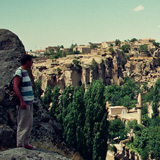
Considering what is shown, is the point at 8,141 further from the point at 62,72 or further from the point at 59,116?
the point at 62,72

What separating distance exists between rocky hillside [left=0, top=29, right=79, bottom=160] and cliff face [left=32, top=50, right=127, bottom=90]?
39125mm

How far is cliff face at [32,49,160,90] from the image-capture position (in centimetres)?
4612

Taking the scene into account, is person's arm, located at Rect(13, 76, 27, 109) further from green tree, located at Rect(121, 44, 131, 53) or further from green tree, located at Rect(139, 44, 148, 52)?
green tree, located at Rect(121, 44, 131, 53)

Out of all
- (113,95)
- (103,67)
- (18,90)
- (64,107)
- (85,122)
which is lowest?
(113,95)

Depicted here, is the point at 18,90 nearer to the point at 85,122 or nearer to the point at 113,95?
the point at 85,122

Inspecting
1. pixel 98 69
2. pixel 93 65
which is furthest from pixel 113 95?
pixel 98 69

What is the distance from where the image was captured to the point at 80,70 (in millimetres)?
48906

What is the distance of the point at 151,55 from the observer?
6197 cm

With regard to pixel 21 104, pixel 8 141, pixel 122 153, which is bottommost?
pixel 122 153

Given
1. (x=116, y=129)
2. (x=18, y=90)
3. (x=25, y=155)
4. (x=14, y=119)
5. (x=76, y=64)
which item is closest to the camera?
(x=25, y=155)

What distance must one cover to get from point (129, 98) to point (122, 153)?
66.3 ft

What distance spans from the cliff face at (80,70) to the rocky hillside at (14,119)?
1540 inches

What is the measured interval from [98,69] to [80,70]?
3.44 meters

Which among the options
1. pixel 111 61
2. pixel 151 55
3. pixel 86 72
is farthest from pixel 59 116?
pixel 151 55
